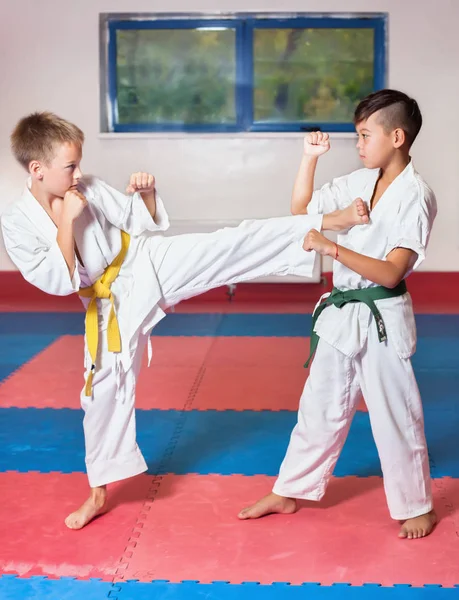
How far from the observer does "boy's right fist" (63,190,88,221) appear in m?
2.49

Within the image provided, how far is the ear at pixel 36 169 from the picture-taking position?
2.60m

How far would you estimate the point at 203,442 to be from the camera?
3574mm

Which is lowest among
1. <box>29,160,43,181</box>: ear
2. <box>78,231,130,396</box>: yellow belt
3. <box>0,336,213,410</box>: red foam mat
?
<box>0,336,213,410</box>: red foam mat

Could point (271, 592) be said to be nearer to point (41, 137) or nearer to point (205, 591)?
point (205, 591)

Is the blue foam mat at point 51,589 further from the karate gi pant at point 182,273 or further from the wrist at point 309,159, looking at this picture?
the wrist at point 309,159

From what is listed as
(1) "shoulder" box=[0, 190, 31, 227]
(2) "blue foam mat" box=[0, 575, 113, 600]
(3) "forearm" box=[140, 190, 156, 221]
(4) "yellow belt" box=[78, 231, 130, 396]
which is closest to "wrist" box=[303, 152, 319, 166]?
(3) "forearm" box=[140, 190, 156, 221]

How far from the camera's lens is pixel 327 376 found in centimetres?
264

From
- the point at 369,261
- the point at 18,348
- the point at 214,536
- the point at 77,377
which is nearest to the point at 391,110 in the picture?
the point at 369,261

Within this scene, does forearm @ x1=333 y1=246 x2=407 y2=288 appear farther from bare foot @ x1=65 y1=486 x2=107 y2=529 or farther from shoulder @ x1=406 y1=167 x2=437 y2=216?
bare foot @ x1=65 y1=486 x2=107 y2=529

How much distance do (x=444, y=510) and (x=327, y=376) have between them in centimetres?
69

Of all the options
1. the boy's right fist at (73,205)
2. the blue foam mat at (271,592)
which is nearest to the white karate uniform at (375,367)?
the blue foam mat at (271,592)

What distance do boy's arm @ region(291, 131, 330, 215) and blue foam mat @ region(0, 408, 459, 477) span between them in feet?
3.79

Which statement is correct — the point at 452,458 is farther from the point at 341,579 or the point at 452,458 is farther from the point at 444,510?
the point at 341,579

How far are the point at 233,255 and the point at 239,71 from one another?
4.95 metres
